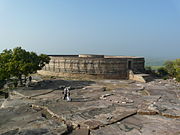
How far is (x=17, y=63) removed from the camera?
16.3 metres

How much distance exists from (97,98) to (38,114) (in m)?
5.19

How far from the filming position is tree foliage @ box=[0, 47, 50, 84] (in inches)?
629

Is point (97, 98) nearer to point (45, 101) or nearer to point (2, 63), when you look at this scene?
point (45, 101)

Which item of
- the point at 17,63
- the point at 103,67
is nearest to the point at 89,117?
the point at 17,63

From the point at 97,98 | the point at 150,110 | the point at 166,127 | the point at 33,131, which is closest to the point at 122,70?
the point at 97,98

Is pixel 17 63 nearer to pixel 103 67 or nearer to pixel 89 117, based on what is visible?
pixel 89 117

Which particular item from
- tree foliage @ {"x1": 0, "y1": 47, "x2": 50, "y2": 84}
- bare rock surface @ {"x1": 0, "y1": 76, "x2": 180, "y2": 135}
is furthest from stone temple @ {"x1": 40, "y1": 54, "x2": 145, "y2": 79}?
bare rock surface @ {"x1": 0, "y1": 76, "x2": 180, "y2": 135}

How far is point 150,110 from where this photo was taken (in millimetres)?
9836

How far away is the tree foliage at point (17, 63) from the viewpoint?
16.0 metres

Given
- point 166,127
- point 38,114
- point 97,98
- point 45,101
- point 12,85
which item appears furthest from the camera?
point 12,85

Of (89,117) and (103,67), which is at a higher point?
(103,67)

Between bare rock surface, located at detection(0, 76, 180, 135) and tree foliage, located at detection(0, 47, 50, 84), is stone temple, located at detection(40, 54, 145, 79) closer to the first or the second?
tree foliage, located at detection(0, 47, 50, 84)

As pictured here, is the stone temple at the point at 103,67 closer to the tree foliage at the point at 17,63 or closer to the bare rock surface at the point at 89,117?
the tree foliage at the point at 17,63

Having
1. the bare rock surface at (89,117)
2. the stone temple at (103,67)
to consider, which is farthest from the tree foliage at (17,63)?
the stone temple at (103,67)
